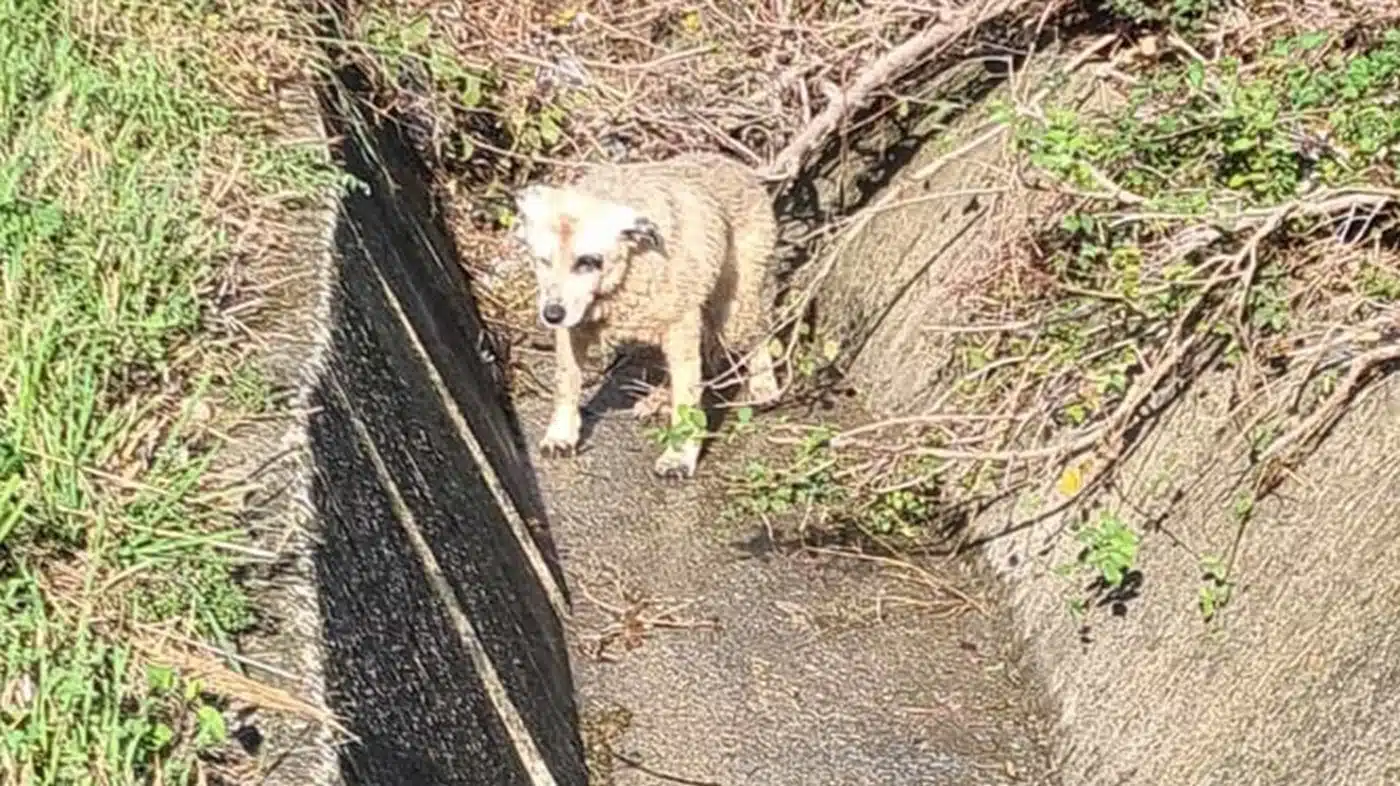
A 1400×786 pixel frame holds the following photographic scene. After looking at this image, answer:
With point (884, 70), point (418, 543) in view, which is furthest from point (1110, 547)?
point (884, 70)

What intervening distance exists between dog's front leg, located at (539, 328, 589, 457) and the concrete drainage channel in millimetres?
71

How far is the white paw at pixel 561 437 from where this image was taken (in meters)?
5.87

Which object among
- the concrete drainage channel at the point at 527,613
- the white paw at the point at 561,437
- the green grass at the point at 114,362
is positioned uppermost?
the green grass at the point at 114,362

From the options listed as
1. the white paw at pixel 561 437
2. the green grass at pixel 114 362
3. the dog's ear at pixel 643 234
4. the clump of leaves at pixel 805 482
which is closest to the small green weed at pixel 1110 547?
the clump of leaves at pixel 805 482

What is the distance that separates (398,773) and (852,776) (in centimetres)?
185

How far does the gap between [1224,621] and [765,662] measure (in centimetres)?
130

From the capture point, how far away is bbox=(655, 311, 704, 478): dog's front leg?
5.76m

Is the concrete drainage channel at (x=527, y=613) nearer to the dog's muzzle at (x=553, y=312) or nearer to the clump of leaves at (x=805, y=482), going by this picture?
the clump of leaves at (x=805, y=482)

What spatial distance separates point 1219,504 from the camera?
4.33 m

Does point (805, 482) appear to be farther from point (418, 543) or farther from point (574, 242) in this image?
point (418, 543)

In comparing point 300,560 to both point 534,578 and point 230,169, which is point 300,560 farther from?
point 534,578

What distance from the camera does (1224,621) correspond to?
13.3 ft

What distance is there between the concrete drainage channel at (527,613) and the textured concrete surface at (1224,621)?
24 cm

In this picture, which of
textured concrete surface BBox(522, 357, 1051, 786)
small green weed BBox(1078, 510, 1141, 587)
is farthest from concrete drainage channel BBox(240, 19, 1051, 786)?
small green weed BBox(1078, 510, 1141, 587)
